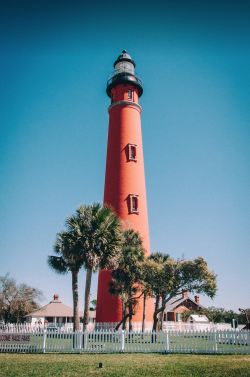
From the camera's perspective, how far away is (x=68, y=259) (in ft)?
57.8

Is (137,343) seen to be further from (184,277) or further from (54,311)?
(54,311)

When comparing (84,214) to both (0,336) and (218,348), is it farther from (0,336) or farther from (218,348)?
(218,348)

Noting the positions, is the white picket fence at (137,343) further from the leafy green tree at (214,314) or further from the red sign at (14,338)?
the leafy green tree at (214,314)

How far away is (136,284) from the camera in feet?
77.3

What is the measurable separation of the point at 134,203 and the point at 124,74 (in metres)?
12.7

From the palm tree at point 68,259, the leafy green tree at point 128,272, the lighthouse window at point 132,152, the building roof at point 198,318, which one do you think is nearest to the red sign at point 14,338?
the palm tree at point 68,259

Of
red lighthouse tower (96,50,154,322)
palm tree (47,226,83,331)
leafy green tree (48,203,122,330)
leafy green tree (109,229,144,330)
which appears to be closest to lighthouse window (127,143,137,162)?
red lighthouse tower (96,50,154,322)

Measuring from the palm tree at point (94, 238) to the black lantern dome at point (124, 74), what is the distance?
15946 mm

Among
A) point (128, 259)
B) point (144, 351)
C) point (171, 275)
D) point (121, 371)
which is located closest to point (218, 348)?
point (144, 351)

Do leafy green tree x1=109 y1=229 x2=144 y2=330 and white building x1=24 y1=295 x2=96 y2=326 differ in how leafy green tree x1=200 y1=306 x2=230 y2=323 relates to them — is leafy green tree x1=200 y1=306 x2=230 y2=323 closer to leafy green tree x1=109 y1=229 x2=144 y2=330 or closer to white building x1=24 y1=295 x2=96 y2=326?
white building x1=24 y1=295 x2=96 y2=326

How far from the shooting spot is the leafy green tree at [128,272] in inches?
834

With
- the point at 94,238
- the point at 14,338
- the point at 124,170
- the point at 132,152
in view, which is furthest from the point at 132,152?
the point at 14,338

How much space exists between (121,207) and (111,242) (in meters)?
8.13

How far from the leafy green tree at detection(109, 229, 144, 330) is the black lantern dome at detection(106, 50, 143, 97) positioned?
584 inches
